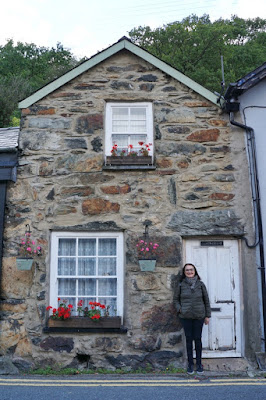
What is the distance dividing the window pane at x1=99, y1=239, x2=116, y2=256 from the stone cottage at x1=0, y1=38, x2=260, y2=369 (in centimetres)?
2

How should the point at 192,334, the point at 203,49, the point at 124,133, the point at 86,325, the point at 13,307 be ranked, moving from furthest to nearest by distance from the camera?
1. the point at 203,49
2. the point at 124,133
3. the point at 13,307
4. the point at 86,325
5. the point at 192,334

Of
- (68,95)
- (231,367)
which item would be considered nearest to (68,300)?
(231,367)

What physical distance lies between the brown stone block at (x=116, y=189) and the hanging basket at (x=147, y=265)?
4.60ft

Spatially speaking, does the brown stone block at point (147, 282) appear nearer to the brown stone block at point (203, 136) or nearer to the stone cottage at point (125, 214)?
the stone cottage at point (125, 214)

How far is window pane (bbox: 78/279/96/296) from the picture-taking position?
303 inches

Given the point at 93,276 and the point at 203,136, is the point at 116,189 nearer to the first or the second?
the point at 93,276

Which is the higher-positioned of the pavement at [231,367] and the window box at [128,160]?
the window box at [128,160]

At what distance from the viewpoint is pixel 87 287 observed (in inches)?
304

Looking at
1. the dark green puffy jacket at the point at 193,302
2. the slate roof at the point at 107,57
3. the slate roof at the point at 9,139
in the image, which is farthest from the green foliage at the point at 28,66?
the dark green puffy jacket at the point at 193,302

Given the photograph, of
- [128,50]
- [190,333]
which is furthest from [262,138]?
[190,333]

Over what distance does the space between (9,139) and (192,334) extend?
5.31 meters

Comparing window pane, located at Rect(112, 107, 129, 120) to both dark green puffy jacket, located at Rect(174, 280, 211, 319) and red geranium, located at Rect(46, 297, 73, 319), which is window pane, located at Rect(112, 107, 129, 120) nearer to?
dark green puffy jacket, located at Rect(174, 280, 211, 319)

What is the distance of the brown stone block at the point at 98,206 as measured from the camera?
778 cm

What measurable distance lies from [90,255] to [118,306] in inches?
42.6
